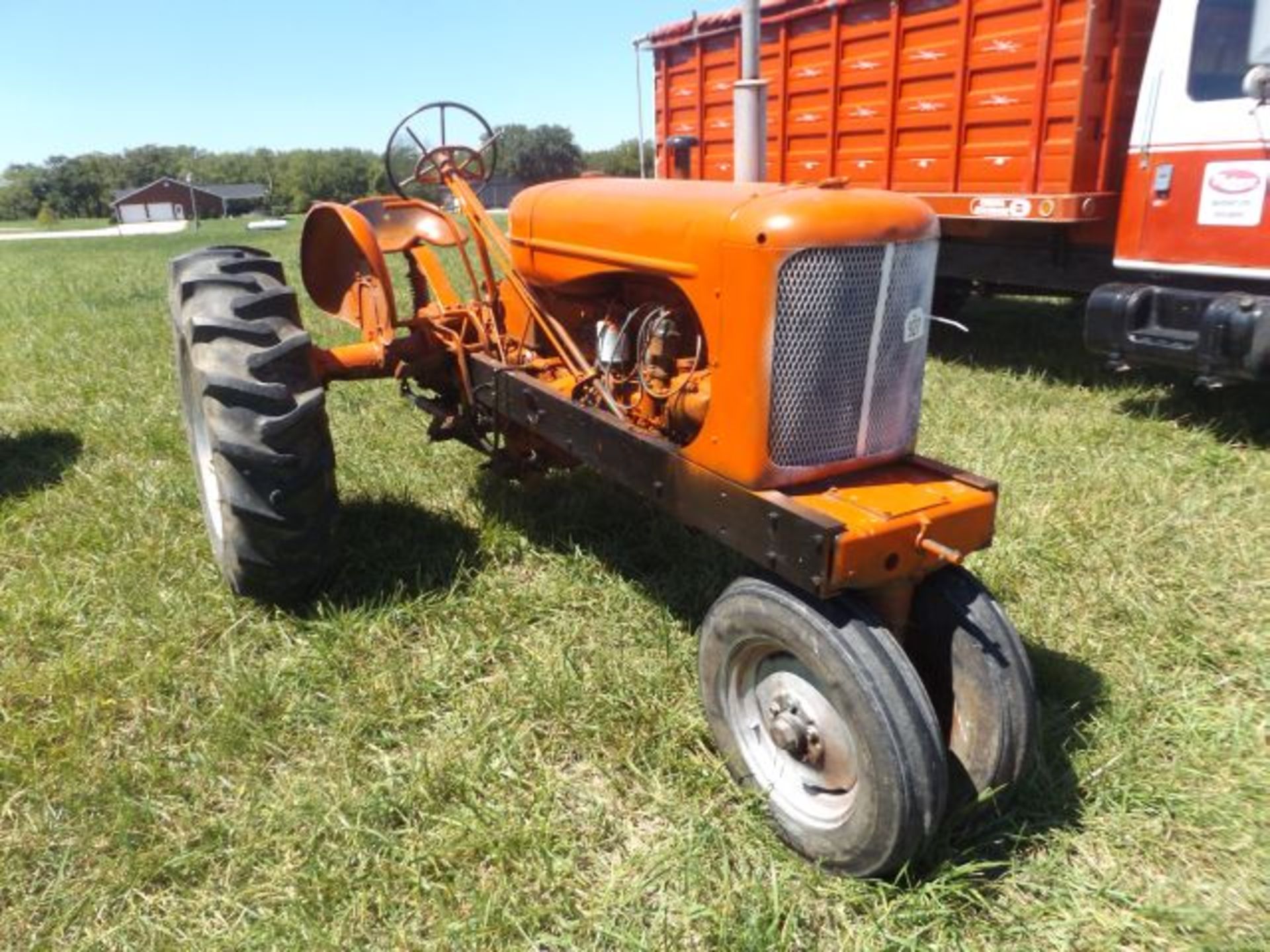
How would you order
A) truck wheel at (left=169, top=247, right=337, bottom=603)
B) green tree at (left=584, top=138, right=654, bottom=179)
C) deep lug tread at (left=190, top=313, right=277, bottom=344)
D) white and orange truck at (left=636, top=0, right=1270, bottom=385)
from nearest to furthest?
truck wheel at (left=169, top=247, right=337, bottom=603) < deep lug tread at (left=190, top=313, right=277, bottom=344) < white and orange truck at (left=636, top=0, right=1270, bottom=385) < green tree at (left=584, top=138, right=654, bottom=179)

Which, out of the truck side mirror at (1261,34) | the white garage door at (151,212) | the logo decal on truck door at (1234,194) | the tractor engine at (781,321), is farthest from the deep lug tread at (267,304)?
the white garage door at (151,212)

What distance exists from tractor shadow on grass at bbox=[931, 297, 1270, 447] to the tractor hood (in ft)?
11.5

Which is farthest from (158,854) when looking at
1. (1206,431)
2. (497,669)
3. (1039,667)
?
(1206,431)

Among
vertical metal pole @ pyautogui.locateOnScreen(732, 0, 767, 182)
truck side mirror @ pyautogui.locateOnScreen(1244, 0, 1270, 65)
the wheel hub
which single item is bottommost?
the wheel hub

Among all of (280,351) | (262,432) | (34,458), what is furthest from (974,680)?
(34,458)

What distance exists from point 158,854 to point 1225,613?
314 cm

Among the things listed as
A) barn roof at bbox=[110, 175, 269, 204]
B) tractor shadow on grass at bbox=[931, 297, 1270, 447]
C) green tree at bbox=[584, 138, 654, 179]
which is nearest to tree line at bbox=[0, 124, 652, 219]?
barn roof at bbox=[110, 175, 269, 204]

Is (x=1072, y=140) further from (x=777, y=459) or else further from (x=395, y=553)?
(x=395, y=553)

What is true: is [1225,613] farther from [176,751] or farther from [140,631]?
[140,631]

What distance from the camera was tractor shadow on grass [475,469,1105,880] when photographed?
7.02 feet

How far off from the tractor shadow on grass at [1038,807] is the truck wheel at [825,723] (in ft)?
0.65

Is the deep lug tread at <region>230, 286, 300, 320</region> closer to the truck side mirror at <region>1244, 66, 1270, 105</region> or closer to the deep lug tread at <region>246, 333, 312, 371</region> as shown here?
the deep lug tread at <region>246, 333, 312, 371</region>

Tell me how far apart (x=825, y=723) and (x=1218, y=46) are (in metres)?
4.45

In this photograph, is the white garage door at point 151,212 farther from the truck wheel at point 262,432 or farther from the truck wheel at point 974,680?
the truck wheel at point 974,680
